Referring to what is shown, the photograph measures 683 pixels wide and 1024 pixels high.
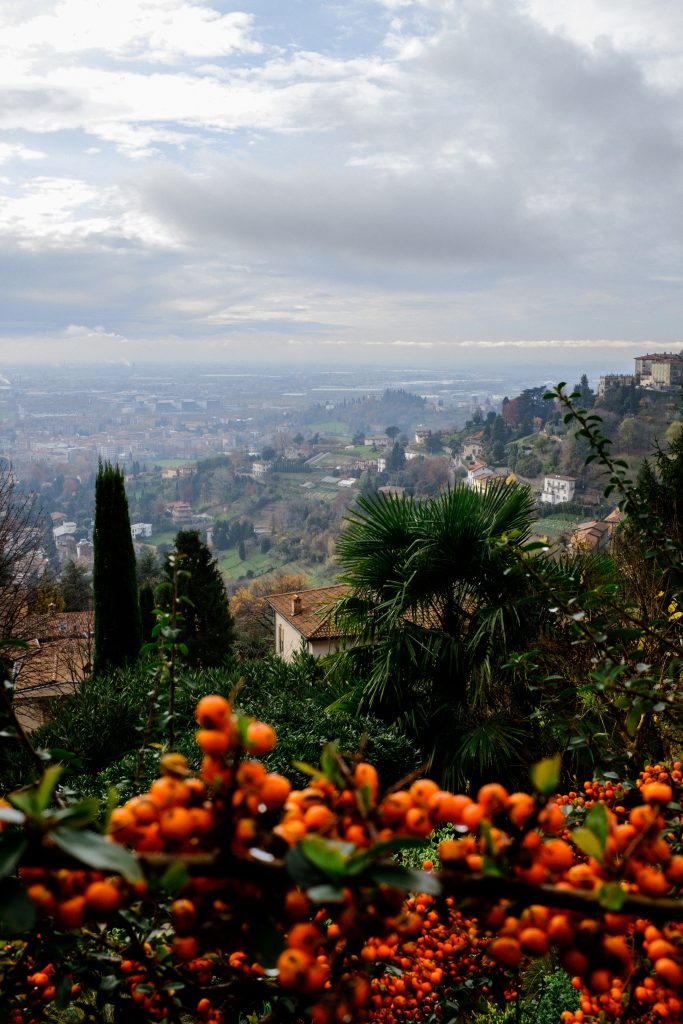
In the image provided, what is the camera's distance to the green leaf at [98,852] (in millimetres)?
554

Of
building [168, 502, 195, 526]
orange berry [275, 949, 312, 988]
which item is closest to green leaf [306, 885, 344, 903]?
orange berry [275, 949, 312, 988]

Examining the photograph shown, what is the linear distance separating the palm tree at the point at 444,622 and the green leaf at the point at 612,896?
5.44m

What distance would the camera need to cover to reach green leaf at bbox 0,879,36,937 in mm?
573

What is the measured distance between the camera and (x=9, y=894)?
61cm

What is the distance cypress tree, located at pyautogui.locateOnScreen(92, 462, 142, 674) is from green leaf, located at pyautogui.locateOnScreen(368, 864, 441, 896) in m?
11.1

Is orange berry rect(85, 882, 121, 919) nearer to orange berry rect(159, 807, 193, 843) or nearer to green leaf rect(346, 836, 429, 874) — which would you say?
orange berry rect(159, 807, 193, 843)

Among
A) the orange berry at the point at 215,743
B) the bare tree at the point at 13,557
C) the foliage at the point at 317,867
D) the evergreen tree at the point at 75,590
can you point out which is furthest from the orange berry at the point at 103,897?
the evergreen tree at the point at 75,590

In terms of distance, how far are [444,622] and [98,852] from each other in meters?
6.23

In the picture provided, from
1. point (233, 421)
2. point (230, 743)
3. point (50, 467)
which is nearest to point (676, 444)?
point (230, 743)

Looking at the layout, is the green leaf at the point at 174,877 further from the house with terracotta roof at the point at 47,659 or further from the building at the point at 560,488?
the building at the point at 560,488

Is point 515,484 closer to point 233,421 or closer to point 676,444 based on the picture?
point 676,444

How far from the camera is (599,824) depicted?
0.67 metres

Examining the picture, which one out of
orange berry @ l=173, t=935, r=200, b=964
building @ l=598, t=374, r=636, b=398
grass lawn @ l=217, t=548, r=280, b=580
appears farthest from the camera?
building @ l=598, t=374, r=636, b=398

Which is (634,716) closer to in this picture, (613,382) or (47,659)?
(47,659)
